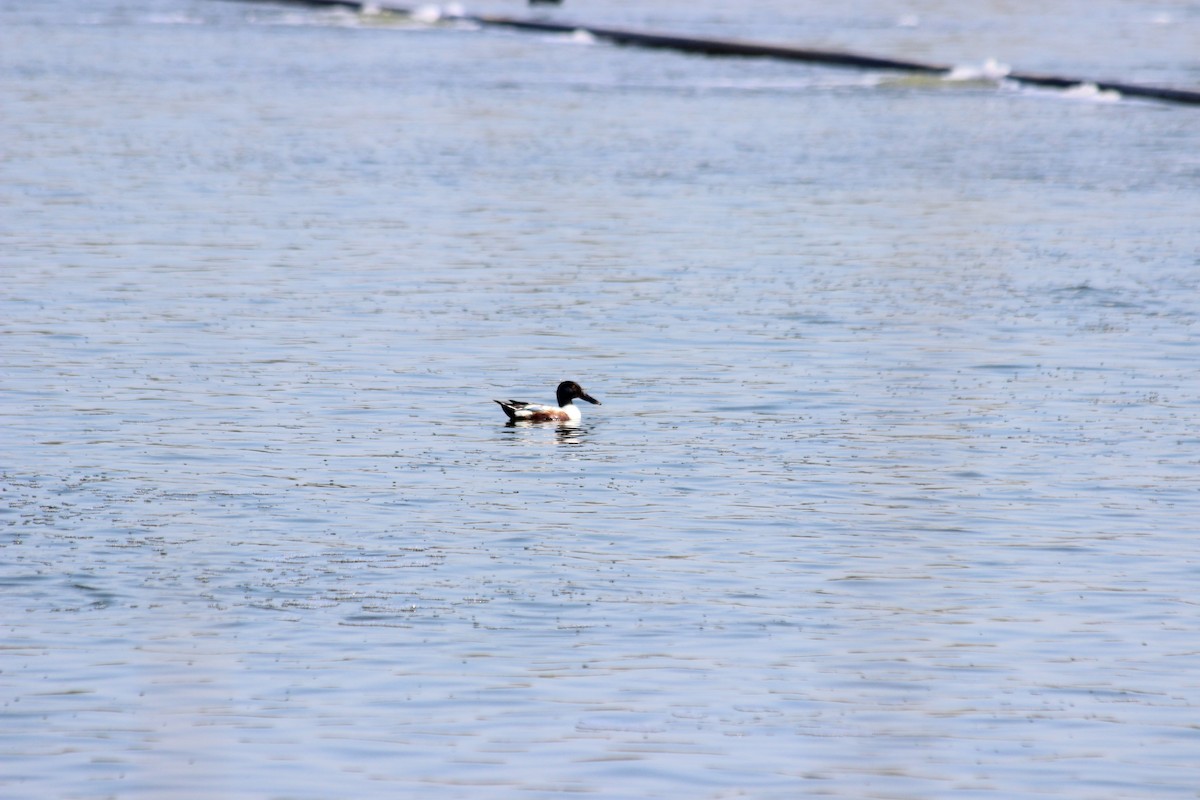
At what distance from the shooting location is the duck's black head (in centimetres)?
1797

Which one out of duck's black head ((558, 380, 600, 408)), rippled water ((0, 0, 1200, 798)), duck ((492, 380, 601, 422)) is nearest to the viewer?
rippled water ((0, 0, 1200, 798))

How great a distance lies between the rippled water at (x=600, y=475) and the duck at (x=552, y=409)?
0.43 feet

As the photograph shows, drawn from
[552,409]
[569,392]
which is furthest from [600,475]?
[569,392]

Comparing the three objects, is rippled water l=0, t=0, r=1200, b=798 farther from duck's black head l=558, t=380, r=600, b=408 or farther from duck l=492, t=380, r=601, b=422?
duck's black head l=558, t=380, r=600, b=408

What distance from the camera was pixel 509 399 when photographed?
19.1 meters

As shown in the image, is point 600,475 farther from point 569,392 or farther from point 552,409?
point 569,392

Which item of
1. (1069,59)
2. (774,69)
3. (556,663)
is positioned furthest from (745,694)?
(1069,59)

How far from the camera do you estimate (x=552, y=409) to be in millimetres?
17766

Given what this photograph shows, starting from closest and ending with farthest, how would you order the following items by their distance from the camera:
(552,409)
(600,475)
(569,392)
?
(600,475)
(552,409)
(569,392)

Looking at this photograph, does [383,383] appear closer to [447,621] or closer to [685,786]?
[447,621]

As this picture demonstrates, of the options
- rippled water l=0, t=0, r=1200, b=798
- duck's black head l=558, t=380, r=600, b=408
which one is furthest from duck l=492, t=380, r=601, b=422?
rippled water l=0, t=0, r=1200, b=798

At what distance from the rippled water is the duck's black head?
0.31m

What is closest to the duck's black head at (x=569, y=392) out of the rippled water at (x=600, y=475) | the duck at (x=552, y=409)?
the duck at (x=552, y=409)

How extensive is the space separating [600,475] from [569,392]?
2.01m
